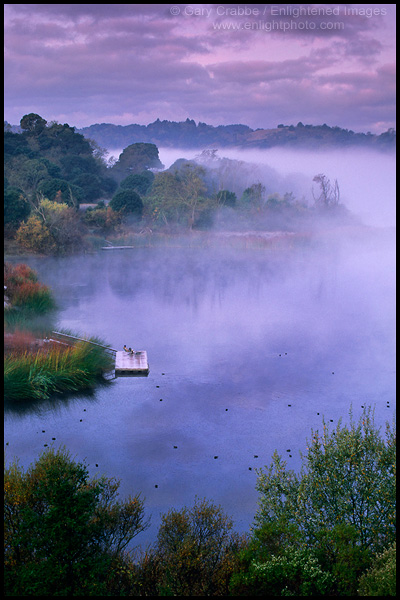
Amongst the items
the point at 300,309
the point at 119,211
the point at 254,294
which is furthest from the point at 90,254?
the point at 300,309

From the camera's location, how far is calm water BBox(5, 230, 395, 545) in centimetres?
1188

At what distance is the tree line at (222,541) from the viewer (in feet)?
23.4

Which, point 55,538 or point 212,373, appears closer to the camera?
point 55,538

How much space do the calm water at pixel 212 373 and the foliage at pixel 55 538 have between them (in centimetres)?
202

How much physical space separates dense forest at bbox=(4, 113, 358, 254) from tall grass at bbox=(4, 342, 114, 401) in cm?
1956

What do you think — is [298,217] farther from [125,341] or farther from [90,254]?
[125,341]

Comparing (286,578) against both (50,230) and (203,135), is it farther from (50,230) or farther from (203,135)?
(203,135)

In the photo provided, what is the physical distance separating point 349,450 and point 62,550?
4.15m

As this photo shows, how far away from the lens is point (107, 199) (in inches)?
1980

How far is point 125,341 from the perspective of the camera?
19.8m

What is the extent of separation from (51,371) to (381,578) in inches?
416

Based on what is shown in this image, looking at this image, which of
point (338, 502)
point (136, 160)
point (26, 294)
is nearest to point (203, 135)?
point (136, 160)

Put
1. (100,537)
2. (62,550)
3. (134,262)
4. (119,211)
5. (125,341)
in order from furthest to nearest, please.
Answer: (119,211)
(134,262)
(125,341)
(100,537)
(62,550)

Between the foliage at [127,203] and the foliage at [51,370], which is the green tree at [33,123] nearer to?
the foliage at [127,203]
